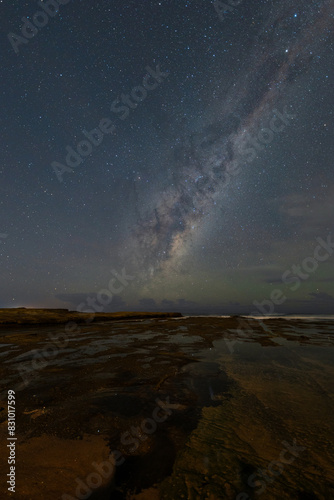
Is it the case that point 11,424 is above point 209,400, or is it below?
above

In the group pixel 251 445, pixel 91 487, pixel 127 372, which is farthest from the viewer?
pixel 127 372

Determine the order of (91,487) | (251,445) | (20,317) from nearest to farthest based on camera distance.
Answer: (91,487) < (251,445) < (20,317)

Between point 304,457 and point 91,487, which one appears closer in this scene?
point 91,487

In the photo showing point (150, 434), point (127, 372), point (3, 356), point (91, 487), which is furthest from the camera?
point (3, 356)

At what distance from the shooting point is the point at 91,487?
2566 mm

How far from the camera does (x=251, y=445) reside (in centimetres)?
340

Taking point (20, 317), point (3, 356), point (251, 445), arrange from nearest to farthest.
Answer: point (251, 445), point (3, 356), point (20, 317)

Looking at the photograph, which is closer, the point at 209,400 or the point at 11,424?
the point at 11,424

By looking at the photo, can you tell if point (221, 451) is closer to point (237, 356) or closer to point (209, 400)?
point (209, 400)

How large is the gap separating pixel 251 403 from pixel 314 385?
2646 millimetres

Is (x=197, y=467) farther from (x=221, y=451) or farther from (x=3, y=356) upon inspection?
(x=3, y=356)

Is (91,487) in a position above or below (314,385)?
above

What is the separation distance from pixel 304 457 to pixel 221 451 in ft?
3.94

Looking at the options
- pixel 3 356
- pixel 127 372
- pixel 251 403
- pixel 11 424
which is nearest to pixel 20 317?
pixel 3 356
